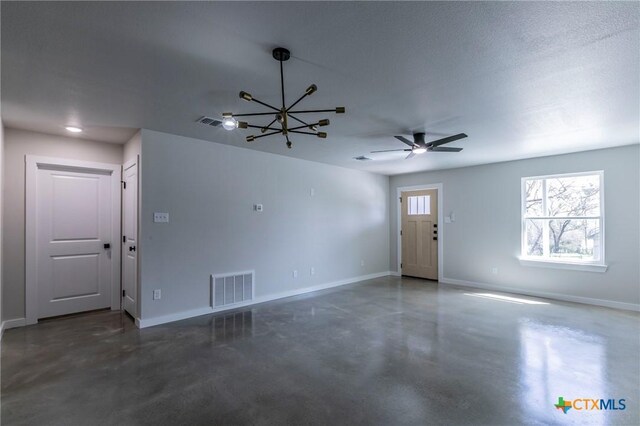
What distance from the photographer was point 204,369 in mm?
2730

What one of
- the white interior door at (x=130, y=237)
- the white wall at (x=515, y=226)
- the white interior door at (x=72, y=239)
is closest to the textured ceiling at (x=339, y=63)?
the white interior door at (x=130, y=237)

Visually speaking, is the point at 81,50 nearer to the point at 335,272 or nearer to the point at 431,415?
the point at 431,415

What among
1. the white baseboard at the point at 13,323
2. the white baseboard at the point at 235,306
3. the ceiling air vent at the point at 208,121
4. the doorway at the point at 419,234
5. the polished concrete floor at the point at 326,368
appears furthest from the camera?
the doorway at the point at 419,234

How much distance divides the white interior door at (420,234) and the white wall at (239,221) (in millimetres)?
1049

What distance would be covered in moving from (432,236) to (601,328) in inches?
131

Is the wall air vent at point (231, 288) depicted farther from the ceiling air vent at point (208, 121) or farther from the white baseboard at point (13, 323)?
the white baseboard at point (13, 323)

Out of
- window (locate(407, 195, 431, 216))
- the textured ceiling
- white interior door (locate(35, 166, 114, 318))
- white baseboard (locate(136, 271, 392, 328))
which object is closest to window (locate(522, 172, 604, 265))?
the textured ceiling

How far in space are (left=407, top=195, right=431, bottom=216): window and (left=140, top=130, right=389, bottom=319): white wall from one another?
116 centimetres

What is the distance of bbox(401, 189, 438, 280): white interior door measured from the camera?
267 inches

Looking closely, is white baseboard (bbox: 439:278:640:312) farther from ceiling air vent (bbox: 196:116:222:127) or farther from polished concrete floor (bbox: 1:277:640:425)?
ceiling air vent (bbox: 196:116:222:127)

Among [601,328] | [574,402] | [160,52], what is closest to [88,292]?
[160,52]

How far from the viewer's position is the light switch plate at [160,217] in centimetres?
388

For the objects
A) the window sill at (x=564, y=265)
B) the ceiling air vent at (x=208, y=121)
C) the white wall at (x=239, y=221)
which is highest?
the ceiling air vent at (x=208, y=121)

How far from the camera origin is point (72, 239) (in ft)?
13.9
